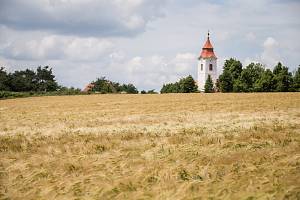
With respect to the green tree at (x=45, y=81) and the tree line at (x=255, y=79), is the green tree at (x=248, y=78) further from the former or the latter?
the green tree at (x=45, y=81)

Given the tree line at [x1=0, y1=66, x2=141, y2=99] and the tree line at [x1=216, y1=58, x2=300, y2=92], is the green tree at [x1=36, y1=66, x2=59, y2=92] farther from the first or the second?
the tree line at [x1=216, y1=58, x2=300, y2=92]

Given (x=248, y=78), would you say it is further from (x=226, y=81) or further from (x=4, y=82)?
(x=4, y=82)

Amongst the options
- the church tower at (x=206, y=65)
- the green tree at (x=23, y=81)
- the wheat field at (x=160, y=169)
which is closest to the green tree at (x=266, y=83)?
the church tower at (x=206, y=65)

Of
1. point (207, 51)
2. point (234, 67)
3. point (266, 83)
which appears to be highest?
point (207, 51)

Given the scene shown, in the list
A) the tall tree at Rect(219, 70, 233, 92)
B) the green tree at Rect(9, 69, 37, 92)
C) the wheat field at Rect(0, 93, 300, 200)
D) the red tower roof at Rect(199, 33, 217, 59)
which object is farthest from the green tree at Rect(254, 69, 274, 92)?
the wheat field at Rect(0, 93, 300, 200)

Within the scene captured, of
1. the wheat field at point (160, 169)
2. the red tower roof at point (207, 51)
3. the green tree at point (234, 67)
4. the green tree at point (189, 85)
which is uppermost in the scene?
the red tower roof at point (207, 51)

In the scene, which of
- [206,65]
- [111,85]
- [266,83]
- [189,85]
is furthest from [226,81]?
[206,65]

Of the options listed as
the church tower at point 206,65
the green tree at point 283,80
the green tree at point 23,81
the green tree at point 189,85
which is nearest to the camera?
the green tree at point 283,80

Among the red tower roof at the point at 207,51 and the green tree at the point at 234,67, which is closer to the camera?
the green tree at the point at 234,67

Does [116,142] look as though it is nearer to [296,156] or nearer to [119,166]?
[119,166]

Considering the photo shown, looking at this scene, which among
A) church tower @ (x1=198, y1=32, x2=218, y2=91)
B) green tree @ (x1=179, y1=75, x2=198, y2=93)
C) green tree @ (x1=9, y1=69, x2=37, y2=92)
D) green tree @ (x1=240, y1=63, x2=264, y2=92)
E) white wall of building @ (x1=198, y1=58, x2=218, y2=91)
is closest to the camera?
green tree @ (x1=240, y1=63, x2=264, y2=92)

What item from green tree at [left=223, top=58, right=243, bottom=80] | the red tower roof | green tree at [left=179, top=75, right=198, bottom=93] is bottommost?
green tree at [left=179, top=75, right=198, bottom=93]

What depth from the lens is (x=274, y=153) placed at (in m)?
9.80

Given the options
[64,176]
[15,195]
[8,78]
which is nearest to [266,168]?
[64,176]
